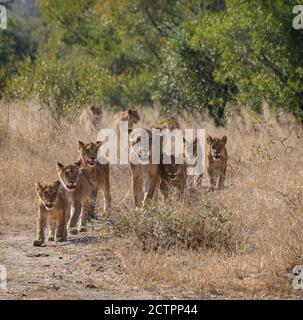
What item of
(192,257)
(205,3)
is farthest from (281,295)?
(205,3)

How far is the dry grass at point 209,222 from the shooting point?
9414mm

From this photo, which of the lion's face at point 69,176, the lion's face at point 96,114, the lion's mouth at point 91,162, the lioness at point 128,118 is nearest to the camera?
the lion's face at point 69,176

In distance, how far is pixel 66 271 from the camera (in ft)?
32.7

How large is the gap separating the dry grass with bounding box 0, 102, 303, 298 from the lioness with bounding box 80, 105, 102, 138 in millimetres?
1725

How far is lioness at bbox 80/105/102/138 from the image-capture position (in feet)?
61.1

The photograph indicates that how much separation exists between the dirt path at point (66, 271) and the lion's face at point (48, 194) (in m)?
0.50

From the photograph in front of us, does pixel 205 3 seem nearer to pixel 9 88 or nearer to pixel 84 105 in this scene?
pixel 84 105

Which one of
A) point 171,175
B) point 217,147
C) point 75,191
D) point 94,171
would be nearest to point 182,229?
point 75,191

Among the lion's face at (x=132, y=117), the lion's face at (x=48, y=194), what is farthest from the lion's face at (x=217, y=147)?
the lion's face at (x=48, y=194)

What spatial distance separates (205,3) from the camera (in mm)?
25406

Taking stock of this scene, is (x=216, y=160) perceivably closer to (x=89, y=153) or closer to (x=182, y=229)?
(x=89, y=153)

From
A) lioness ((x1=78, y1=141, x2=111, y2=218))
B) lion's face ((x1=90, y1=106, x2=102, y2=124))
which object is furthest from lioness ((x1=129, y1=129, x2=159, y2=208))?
lion's face ((x1=90, y1=106, x2=102, y2=124))

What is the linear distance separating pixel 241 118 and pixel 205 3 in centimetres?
641

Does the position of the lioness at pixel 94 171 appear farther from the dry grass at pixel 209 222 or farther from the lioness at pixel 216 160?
the lioness at pixel 216 160
